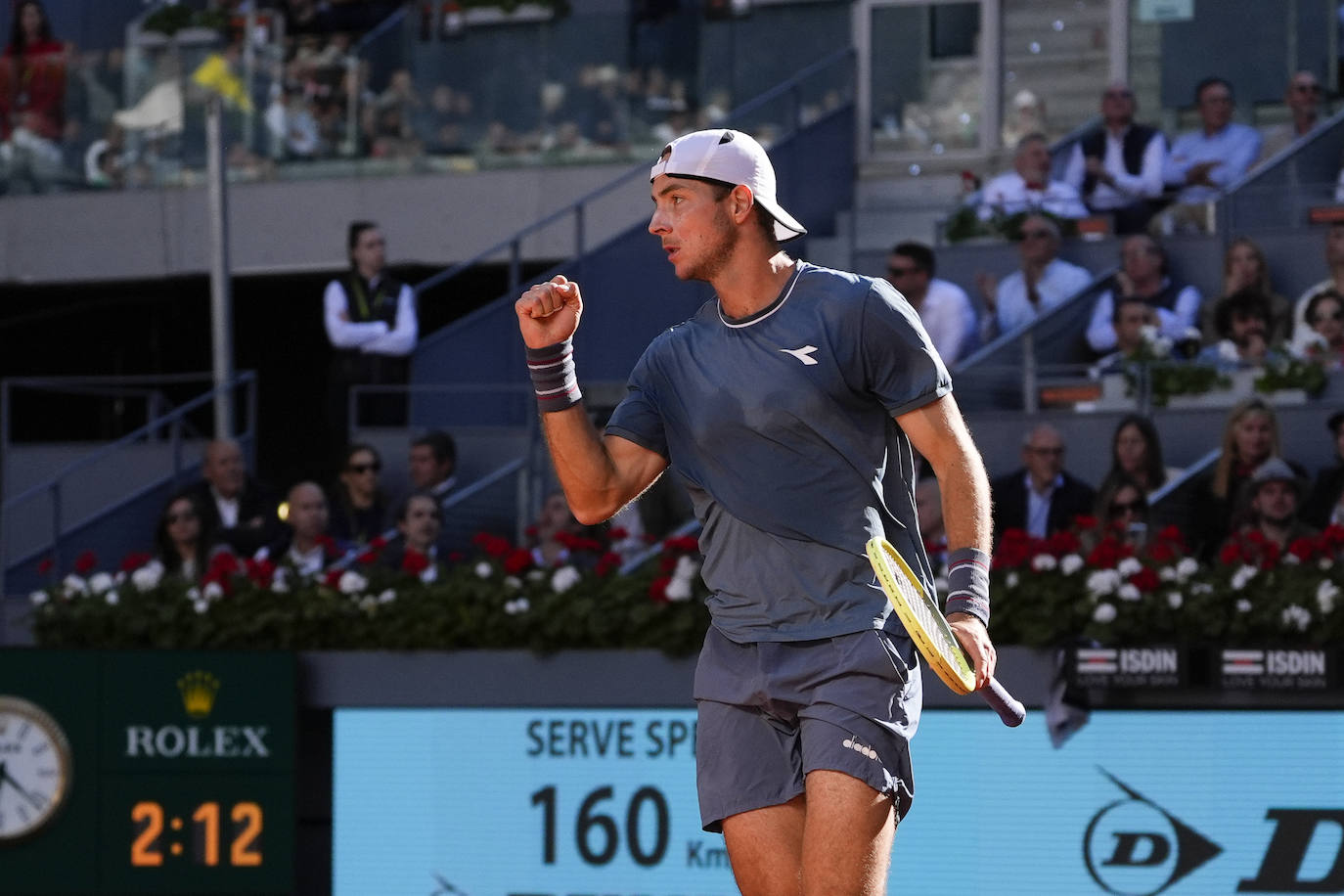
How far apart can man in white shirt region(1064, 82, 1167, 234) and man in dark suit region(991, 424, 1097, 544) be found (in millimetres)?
3232

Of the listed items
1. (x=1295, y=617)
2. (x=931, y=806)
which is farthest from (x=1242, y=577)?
(x=931, y=806)

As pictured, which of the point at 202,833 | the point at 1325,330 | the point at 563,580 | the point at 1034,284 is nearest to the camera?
the point at 563,580

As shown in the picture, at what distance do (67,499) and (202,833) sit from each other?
19.1 ft

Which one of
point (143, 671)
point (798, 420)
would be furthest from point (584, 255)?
point (798, 420)

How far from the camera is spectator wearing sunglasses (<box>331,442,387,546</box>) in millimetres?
11430

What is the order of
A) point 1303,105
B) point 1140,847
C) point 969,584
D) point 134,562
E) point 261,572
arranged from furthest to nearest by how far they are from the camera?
point 1303,105 < point 134,562 < point 261,572 < point 1140,847 < point 969,584

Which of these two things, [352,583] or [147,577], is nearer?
[352,583]

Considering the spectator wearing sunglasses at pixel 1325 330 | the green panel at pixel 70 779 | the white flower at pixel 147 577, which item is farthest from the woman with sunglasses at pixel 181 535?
the spectator wearing sunglasses at pixel 1325 330

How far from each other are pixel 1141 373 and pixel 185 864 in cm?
512

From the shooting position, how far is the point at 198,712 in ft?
29.8

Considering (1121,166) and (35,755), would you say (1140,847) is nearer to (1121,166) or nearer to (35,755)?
(35,755)

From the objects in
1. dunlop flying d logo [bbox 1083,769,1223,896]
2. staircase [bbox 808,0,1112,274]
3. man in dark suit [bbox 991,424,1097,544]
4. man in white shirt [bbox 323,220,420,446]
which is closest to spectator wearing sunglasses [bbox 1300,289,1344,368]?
man in dark suit [bbox 991,424,1097,544]

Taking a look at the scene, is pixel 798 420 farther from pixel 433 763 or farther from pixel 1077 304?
pixel 1077 304

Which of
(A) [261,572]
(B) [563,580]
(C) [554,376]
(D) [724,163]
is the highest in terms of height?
(D) [724,163]
